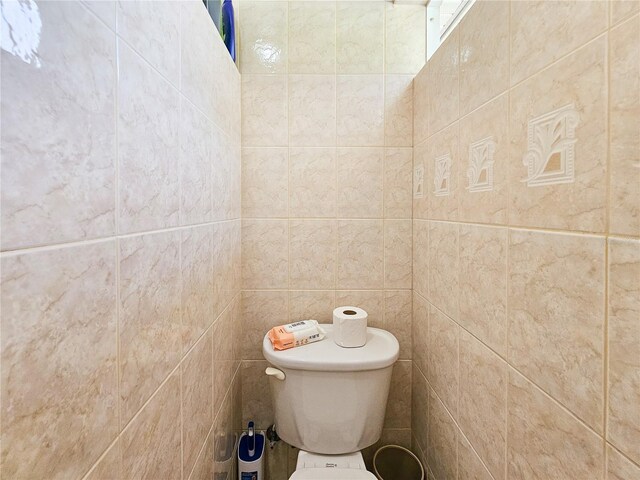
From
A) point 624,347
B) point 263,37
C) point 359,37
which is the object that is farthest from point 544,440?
point 263,37

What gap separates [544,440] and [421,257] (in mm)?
749

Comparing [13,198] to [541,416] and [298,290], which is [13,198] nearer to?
[541,416]

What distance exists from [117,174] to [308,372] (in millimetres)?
886

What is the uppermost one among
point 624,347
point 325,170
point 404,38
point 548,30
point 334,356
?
point 404,38

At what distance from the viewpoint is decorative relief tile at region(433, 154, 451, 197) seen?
104 cm

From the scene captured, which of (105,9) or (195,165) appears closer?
(105,9)

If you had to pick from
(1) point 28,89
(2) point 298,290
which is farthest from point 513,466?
(1) point 28,89

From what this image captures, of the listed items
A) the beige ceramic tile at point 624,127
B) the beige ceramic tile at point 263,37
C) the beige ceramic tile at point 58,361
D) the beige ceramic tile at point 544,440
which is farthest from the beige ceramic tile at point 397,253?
the beige ceramic tile at point 58,361

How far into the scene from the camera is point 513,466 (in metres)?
0.70

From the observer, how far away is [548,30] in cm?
60

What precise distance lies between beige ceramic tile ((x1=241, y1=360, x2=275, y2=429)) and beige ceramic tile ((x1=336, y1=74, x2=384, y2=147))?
3.45 ft

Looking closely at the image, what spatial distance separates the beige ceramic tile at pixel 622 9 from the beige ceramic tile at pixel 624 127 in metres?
0.01

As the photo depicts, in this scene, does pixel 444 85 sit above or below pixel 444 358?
above

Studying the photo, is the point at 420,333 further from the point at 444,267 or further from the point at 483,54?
the point at 483,54
